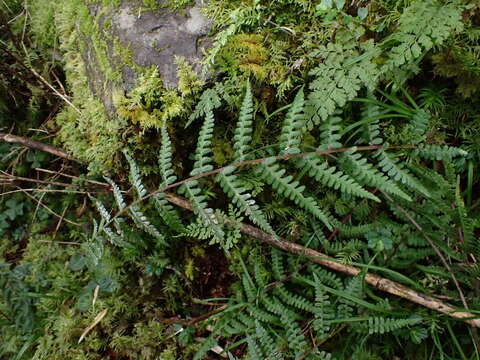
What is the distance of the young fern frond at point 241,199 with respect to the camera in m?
2.03

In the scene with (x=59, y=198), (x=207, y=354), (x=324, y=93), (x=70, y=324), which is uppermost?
(x=324, y=93)

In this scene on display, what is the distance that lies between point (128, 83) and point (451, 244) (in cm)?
244

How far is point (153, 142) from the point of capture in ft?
8.37

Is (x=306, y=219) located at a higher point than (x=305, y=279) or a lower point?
higher

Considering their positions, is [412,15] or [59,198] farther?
[59,198]

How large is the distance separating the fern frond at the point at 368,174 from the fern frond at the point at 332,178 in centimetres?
8

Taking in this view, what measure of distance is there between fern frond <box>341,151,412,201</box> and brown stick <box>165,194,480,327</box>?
2.10 ft

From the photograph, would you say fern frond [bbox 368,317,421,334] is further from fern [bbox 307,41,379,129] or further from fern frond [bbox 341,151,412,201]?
fern [bbox 307,41,379,129]

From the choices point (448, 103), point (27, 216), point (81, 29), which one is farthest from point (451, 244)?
point (27, 216)

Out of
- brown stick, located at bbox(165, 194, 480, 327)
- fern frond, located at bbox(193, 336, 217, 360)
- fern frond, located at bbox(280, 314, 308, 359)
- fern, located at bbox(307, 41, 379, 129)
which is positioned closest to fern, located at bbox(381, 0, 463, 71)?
Result: fern, located at bbox(307, 41, 379, 129)

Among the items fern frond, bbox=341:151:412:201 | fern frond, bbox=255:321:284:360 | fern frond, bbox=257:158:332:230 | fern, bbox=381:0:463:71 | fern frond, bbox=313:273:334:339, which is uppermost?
fern, bbox=381:0:463:71

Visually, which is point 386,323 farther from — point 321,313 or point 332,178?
point 332,178

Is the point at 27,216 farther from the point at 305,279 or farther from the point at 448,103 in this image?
the point at 448,103

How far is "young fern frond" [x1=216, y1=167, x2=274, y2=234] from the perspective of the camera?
6.64 ft
